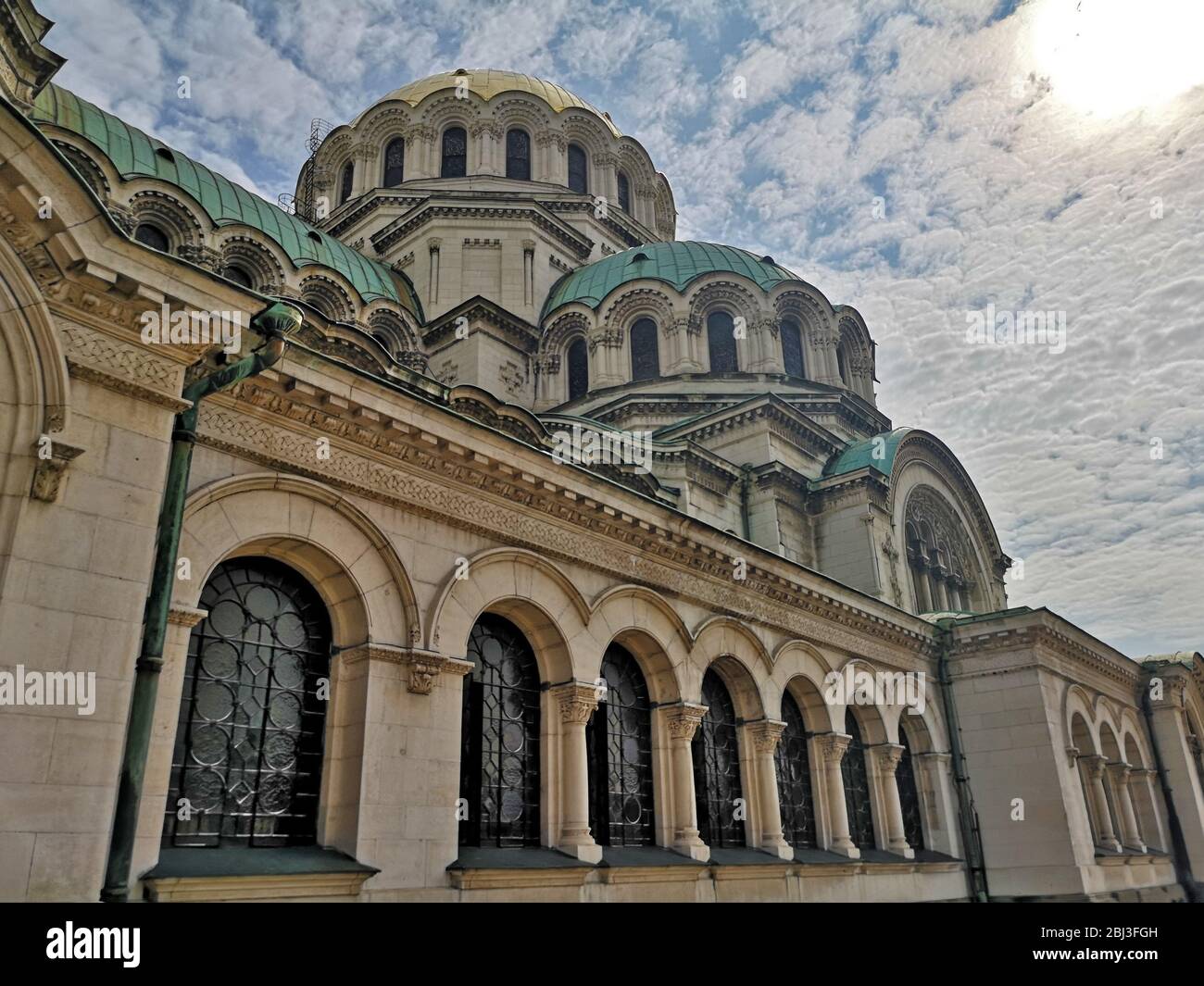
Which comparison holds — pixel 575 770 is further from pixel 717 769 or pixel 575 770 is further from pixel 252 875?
pixel 252 875

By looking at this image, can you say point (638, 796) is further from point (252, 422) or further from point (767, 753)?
point (252, 422)

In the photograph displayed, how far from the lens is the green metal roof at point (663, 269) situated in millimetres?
29266

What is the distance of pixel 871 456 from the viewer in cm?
2566

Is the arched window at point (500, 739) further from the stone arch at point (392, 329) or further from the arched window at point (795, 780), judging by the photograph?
the stone arch at point (392, 329)

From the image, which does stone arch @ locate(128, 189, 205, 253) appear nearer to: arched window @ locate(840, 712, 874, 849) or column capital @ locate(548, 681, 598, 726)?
column capital @ locate(548, 681, 598, 726)

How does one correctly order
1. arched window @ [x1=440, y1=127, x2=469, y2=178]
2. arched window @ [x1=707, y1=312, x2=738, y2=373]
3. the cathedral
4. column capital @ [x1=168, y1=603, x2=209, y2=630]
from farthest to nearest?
1. arched window @ [x1=440, y1=127, x2=469, y2=178]
2. arched window @ [x1=707, y1=312, x2=738, y2=373]
3. column capital @ [x1=168, y1=603, x2=209, y2=630]
4. the cathedral

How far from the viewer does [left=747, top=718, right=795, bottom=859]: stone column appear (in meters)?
14.9

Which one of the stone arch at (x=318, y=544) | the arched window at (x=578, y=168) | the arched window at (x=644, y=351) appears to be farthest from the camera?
the arched window at (x=578, y=168)

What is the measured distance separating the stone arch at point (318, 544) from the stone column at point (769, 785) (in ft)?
24.3

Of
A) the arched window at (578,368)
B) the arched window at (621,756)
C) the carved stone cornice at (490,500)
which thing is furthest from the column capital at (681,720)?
the arched window at (578,368)

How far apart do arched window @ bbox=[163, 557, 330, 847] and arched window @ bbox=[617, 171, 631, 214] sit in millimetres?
28771

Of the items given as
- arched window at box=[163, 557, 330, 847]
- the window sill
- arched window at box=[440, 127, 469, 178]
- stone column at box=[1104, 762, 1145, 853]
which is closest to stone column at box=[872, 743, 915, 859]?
stone column at box=[1104, 762, 1145, 853]

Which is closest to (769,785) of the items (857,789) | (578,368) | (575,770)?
(857,789)
